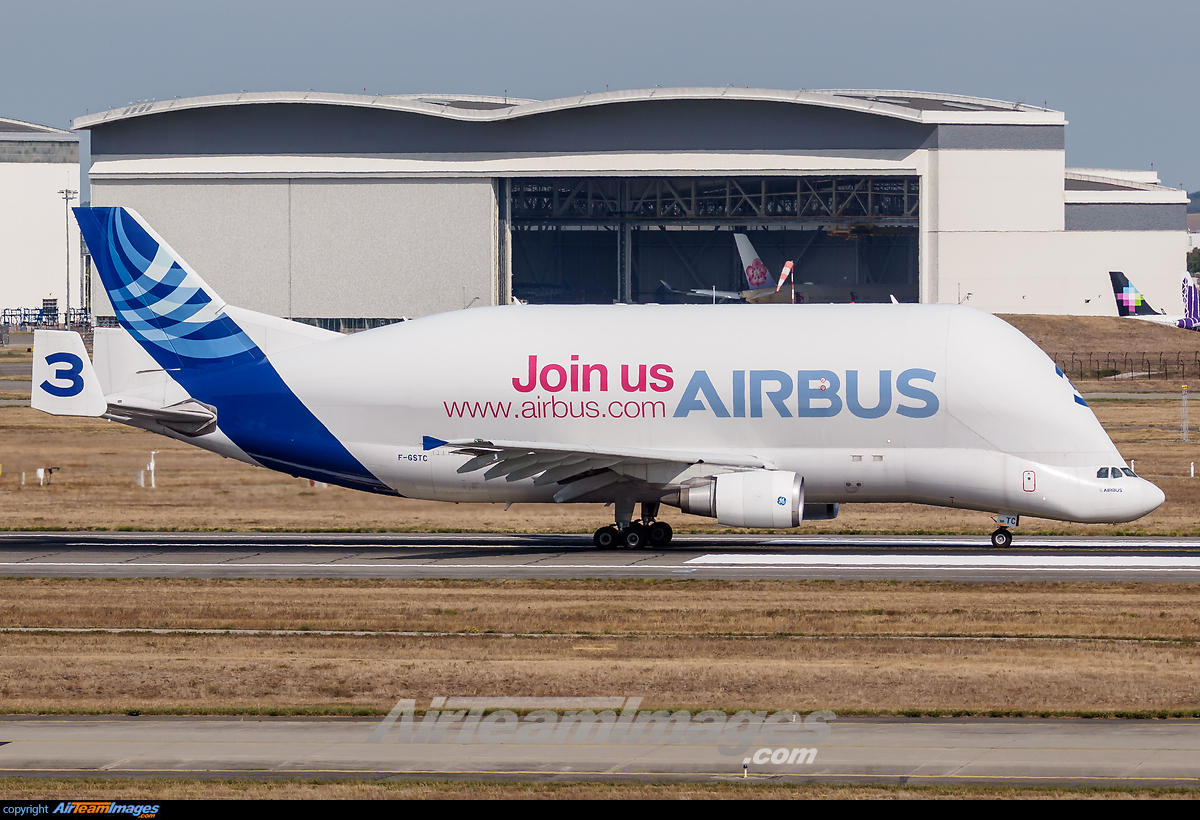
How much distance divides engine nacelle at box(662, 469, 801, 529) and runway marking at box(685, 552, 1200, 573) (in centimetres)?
93

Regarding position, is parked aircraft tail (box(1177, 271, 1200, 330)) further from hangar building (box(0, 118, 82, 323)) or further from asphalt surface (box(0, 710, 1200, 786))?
hangar building (box(0, 118, 82, 323))

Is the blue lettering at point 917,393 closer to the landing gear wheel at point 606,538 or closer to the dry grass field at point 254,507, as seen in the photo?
the dry grass field at point 254,507

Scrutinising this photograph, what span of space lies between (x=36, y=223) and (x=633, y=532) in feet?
529

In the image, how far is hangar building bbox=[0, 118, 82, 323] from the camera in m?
174

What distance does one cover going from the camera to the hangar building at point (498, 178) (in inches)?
4626

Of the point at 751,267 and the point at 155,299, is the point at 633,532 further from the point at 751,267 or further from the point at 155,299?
the point at 751,267

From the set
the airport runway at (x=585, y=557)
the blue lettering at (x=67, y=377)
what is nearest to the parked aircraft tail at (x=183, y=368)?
the blue lettering at (x=67, y=377)

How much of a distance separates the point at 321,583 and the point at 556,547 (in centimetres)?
781

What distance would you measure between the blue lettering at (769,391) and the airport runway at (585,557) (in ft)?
11.1

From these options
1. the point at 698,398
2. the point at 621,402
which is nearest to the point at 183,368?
the point at 621,402

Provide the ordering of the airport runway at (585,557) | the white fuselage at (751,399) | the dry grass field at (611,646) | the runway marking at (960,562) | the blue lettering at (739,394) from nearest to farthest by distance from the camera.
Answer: the dry grass field at (611,646) → the airport runway at (585,557) → the runway marking at (960,562) → the white fuselage at (751,399) → the blue lettering at (739,394)

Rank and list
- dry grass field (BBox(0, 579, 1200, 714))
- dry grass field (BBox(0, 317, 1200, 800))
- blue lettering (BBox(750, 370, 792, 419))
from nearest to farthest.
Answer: dry grass field (BBox(0, 317, 1200, 800)) < dry grass field (BBox(0, 579, 1200, 714)) < blue lettering (BBox(750, 370, 792, 419))

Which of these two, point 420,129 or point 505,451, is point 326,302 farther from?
point 505,451

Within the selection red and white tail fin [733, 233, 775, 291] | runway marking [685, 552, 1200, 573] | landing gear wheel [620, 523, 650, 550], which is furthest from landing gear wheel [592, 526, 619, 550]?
red and white tail fin [733, 233, 775, 291]
